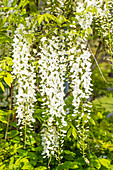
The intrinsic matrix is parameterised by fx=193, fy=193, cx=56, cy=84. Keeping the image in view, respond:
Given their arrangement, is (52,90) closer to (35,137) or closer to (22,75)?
(22,75)

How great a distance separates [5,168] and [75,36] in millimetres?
1651

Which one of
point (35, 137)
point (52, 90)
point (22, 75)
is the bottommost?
point (35, 137)

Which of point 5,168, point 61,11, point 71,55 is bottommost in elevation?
point 5,168

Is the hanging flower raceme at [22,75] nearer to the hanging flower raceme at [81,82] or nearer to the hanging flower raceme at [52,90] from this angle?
the hanging flower raceme at [52,90]

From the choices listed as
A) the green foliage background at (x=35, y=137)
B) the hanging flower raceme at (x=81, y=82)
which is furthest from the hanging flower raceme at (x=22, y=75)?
the hanging flower raceme at (x=81, y=82)

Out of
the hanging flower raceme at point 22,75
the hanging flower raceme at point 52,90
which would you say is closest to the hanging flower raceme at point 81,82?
the hanging flower raceme at point 52,90

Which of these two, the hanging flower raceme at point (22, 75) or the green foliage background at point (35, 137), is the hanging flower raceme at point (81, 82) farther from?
the hanging flower raceme at point (22, 75)

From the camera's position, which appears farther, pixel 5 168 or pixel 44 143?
pixel 44 143

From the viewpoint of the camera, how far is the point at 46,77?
2.09 m

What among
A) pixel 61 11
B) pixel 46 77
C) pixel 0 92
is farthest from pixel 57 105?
pixel 0 92

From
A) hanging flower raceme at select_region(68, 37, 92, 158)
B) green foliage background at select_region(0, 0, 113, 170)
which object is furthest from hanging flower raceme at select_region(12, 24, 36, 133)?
hanging flower raceme at select_region(68, 37, 92, 158)

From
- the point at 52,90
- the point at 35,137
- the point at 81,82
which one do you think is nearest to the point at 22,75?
the point at 52,90

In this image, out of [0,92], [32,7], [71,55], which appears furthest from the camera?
[0,92]

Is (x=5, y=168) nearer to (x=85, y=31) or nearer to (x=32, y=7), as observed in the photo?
(x=85, y=31)
